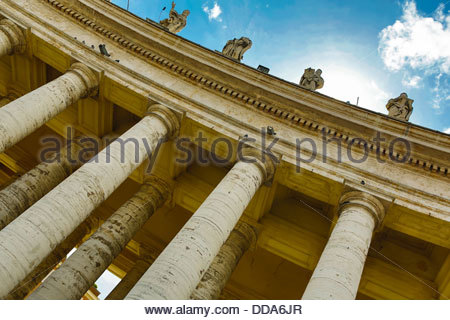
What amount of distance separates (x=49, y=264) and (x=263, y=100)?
1179cm

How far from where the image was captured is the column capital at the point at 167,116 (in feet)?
58.1

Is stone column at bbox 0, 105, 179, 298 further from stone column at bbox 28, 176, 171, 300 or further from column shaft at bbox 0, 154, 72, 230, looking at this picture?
column shaft at bbox 0, 154, 72, 230

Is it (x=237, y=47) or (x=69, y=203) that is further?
(x=237, y=47)

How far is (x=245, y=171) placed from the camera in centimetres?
1588

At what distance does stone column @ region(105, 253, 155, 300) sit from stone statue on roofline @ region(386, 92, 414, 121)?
1314 cm

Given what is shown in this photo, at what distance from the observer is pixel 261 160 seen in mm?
16734

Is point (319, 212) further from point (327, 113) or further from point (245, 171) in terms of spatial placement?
point (245, 171)

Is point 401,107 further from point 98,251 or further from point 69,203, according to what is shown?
point 69,203

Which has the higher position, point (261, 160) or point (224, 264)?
point (261, 160)

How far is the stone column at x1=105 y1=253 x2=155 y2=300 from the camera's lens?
Result: 18.5 m

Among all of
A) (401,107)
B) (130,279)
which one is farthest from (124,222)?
(401,107)

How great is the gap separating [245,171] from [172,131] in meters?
3.97

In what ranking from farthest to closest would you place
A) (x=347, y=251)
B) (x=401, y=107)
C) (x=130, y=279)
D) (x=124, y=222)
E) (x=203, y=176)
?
(x=203, y=176) < (x=401, y=107) < (x=130, y=279) < (x=124, y=222) < (x=347, y=251)
